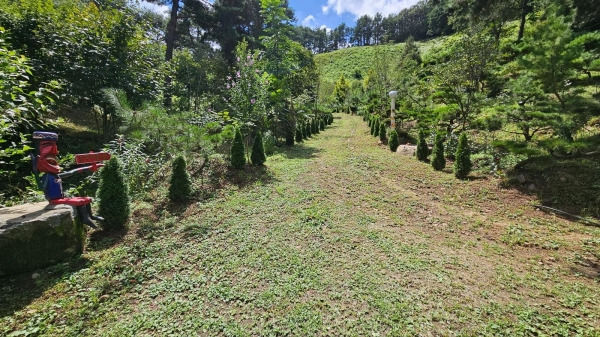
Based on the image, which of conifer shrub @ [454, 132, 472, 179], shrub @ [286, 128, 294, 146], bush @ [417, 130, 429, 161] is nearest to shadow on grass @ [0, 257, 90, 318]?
conifer shrub @ [454, 132, 472, 179]

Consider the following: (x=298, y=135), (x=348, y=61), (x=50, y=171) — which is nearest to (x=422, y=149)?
(x=298, y=135)

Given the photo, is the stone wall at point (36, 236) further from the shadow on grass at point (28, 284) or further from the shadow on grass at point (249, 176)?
the shadow on grass at point (249, 176)

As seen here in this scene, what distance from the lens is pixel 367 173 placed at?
7250 millimetres

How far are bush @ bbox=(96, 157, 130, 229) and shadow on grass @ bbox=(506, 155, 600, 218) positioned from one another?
8.19 metres

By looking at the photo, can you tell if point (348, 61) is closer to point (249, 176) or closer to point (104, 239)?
point (249, 176)

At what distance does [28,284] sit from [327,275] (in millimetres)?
3546

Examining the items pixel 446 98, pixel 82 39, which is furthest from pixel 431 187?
pixel 82 39

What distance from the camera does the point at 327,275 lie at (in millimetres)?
3203

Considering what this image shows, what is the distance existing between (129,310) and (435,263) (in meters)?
3.90

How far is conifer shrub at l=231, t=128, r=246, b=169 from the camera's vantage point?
266 inches

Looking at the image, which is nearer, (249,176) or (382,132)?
(249,176)

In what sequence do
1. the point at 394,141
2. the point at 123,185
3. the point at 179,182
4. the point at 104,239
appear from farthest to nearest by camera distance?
the point at 394,141
the point at 179,182
the point at 123,185
the point at 104,239

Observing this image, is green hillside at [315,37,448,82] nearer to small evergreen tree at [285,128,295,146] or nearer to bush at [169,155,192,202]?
small evergreen tree at [285,128,295,146]

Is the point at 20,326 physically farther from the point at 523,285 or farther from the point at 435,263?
the point at 523,285
